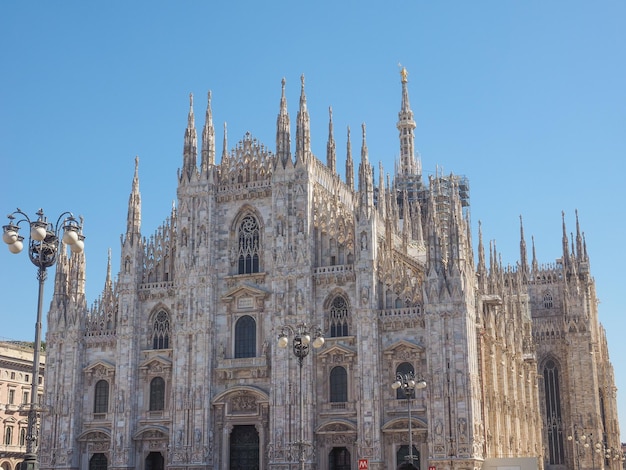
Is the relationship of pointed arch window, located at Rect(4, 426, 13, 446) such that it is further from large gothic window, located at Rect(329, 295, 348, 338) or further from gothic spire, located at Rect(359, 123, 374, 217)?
gothic spire, located at Rect(359, 123, 374, 217)

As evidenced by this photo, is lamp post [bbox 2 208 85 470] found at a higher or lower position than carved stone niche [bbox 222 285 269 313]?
lower

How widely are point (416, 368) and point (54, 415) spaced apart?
23977mm

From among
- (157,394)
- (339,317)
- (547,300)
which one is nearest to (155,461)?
(157,394)

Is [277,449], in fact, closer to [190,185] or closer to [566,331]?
[190,185]

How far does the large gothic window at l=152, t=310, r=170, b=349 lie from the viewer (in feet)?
183

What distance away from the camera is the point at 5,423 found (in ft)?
240

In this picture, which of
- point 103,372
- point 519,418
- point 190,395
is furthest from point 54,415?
point 519,418

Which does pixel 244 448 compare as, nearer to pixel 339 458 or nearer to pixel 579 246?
pixel 339 458

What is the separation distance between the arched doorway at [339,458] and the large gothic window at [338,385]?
9.39 ft

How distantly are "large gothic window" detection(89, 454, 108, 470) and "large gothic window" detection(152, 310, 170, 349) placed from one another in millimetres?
7761

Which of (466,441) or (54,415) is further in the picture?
(54,415)

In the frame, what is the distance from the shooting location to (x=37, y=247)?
922 inches

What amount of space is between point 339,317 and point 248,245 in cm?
796

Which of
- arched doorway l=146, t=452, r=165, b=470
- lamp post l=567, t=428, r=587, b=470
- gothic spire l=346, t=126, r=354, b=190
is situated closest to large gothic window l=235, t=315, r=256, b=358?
arched doorway l=146, t=452, r=165, b=470
